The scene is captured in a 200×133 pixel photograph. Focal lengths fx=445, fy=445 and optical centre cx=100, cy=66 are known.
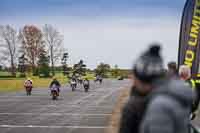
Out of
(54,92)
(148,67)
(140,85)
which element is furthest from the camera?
(54,92)

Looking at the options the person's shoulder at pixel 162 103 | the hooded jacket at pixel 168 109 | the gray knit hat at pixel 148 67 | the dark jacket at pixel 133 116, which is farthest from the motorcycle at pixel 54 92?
the person's shoulder at pixel 162 103

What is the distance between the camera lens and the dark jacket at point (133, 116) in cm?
364

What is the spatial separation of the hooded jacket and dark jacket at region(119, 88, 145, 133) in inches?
16.6

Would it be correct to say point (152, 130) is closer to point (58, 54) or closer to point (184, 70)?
point (184, 70)

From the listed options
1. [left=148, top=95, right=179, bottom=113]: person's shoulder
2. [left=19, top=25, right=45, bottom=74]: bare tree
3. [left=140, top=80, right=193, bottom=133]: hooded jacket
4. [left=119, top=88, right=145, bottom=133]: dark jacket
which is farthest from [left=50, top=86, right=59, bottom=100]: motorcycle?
[left=19, top=25, right=45, bottom=74]: bare tree

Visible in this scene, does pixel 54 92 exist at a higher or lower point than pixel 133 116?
lower

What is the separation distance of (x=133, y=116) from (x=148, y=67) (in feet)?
1.99

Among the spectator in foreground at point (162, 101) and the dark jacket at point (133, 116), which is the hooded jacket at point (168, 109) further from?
the dark jacket at point (133, 116)

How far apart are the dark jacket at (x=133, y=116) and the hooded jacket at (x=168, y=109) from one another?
421 millimetres

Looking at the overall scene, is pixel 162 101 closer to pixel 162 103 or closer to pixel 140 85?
pixel 162 103

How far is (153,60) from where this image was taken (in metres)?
3.27

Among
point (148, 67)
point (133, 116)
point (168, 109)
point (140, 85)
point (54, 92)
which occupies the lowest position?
point (54, 92)

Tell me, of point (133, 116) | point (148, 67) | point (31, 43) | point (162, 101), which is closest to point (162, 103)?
point (162, 101)

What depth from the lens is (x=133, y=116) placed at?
12.0ft
